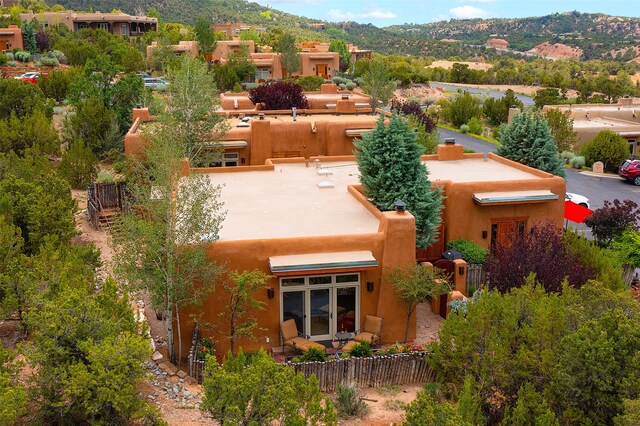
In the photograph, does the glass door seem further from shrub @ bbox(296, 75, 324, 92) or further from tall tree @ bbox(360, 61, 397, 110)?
shrub @ bbox(296, 75, 324, 92)

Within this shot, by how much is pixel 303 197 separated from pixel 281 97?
54.0 feet

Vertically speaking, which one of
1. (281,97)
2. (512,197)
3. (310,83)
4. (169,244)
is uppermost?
(281,97)

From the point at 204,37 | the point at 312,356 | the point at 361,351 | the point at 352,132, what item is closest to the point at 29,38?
the point at 204,37

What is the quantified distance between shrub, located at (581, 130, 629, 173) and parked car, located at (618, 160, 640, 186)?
3.63 m

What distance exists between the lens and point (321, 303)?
57.3ft

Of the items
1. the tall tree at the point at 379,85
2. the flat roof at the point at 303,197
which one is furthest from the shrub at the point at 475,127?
the flat roof at the point at 303,197

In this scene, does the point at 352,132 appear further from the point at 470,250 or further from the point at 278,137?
the point at 470,250

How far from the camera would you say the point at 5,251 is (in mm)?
17188

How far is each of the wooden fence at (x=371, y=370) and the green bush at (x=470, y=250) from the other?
6254 millimetres

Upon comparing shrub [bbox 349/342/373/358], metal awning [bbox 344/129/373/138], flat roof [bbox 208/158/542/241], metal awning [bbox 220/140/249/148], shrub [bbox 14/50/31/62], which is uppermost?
shrub [bbox 14/50/31/62]

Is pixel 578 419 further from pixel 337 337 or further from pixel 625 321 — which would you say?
pixel 337 337

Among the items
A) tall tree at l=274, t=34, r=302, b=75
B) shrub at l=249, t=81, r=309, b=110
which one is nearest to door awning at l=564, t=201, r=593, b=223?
shrub at l=249, t=81, r=309, b=110

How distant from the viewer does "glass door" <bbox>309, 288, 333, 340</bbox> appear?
1742 cm

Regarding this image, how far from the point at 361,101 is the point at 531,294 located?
26.9 m
